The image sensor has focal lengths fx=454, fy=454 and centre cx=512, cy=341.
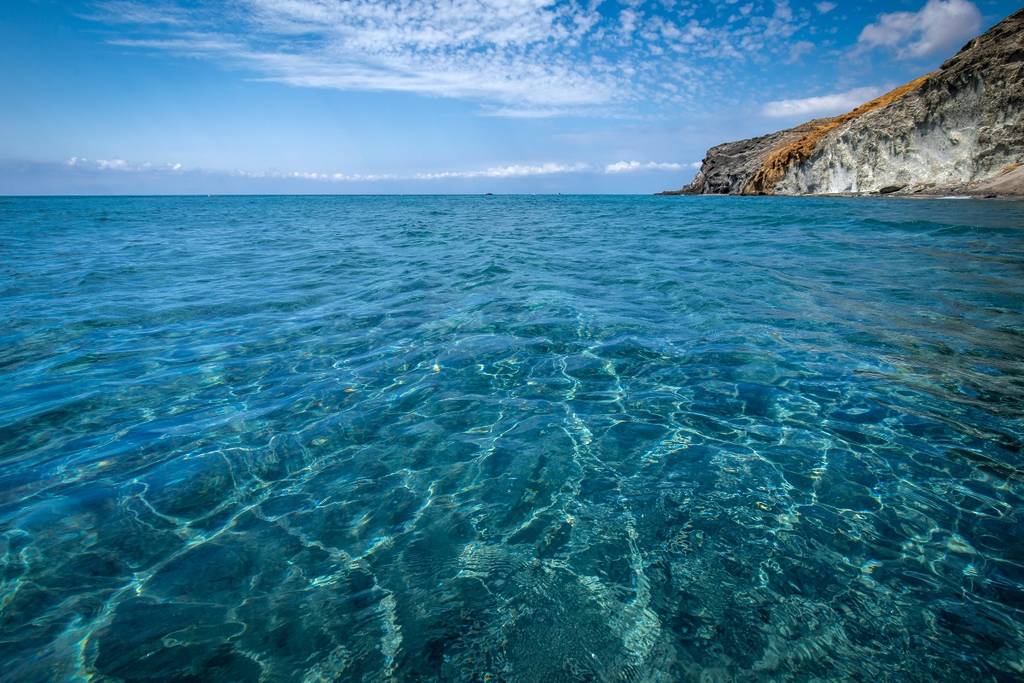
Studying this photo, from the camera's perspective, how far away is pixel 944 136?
40969 millimetres

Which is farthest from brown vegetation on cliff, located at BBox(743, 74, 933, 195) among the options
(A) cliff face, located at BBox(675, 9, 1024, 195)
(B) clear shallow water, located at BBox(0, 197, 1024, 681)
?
(B) clear shallow water, located at BBox(0, 197, 1024, 681)

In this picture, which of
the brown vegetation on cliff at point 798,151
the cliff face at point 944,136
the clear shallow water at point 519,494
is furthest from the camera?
the brown vegetation on cliff at point 798,151

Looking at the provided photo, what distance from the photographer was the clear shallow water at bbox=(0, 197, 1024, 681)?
8.70ft

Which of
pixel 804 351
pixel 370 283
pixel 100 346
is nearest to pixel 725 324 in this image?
pixel 804 351

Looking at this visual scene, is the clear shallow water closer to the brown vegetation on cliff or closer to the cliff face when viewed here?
the cliff face

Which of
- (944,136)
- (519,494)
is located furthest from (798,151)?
(519,494)

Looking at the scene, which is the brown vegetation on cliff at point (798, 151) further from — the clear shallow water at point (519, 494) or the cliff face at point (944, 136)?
the clear shallow water at point (519, 494)

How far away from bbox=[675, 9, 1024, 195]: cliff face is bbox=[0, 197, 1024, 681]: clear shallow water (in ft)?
140

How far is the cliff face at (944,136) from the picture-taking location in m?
35.9

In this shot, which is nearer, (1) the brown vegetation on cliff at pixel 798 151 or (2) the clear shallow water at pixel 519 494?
(2) the clear shallow water at pixel 519 494

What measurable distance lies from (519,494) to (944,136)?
57310mm

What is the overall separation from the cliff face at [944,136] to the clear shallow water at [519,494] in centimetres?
4279

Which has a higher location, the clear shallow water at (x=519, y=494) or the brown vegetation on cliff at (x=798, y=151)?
the brown vegetation on cliff at (x=798, y=151)

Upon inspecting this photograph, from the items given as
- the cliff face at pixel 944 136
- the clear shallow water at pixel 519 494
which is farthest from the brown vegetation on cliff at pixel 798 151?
the clear shallow water at pixel 519 494
